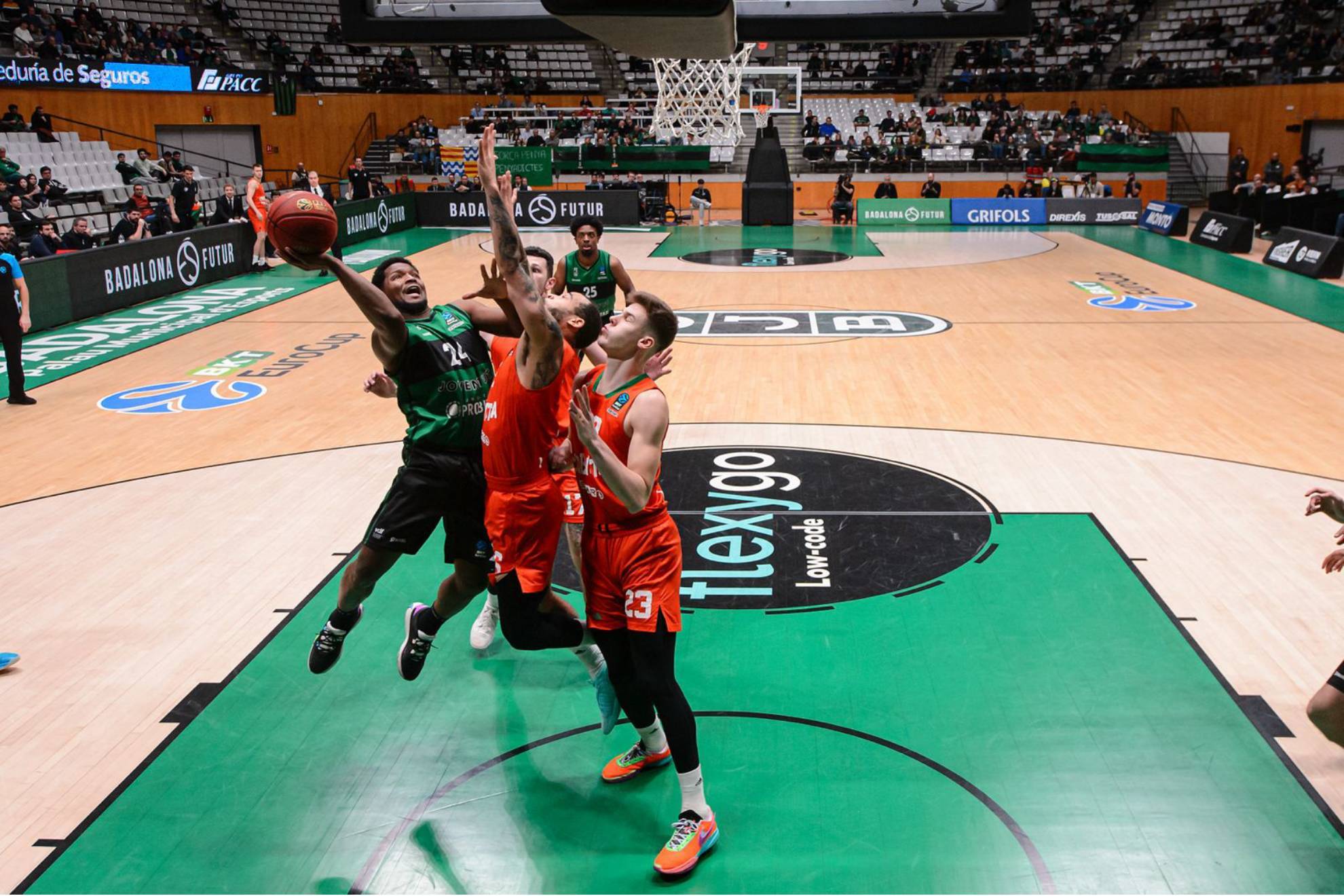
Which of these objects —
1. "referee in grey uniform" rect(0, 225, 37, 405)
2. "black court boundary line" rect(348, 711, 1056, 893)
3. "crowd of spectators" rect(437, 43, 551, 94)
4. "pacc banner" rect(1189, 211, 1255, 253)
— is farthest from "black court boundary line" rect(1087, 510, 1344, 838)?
"crowd of spectators" rect(437, 43, 551, 94)

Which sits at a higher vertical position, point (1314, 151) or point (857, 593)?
point (1314, 151)

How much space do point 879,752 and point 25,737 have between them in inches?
154

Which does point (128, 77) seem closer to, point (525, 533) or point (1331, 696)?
point (525, 533)

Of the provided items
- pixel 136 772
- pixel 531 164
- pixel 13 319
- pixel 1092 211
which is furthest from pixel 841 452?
pixel 531 164

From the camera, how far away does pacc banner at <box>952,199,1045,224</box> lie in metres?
27.3

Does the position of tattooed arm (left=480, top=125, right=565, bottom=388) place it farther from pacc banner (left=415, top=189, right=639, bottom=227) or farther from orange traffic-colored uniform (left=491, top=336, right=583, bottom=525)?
pacc banner (left=415, top=189, right=639, bottom=227)

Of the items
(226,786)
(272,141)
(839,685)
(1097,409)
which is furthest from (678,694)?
(272,141)

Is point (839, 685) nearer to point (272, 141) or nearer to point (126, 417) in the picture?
point (126, 417)

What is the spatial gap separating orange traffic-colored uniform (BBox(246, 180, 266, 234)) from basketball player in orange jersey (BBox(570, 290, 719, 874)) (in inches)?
663

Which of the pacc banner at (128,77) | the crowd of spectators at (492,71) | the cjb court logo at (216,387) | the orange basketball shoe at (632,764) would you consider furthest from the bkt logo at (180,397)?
the crowd of spectators at (492,71)

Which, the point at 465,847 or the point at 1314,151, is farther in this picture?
the point at 1314,151

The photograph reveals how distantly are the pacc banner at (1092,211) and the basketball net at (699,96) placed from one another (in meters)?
8.84

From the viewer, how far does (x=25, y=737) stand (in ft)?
17.0

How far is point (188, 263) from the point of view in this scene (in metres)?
18.2
